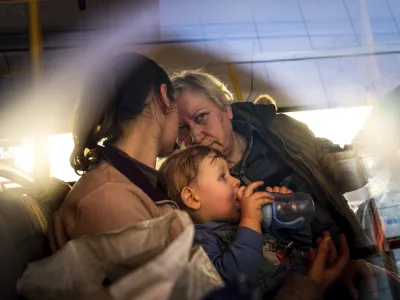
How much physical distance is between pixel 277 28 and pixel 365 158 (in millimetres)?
961

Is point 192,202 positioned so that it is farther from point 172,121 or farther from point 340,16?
point 340,16

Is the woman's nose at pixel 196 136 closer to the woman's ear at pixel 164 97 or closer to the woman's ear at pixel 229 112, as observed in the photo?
the woman's ear at pixel 229 112

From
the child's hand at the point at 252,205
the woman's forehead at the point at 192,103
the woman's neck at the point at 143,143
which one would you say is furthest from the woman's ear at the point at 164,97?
the child's hand at the point at 252,205

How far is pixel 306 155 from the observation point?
130 cm

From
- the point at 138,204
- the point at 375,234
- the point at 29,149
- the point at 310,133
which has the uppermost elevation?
the point at 29,149

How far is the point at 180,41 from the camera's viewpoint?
6.50 feet

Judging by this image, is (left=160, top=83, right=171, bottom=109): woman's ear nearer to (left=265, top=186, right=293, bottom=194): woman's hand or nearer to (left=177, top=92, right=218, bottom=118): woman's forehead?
(left=177, top=92, right=218, bottom=118): woman's forehead

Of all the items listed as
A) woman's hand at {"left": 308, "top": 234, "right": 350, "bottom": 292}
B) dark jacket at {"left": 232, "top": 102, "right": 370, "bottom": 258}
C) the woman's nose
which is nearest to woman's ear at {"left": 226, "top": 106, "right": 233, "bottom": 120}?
dark jacket at {"left": 232, "top": 102, "right": 370, "bottom": 258}

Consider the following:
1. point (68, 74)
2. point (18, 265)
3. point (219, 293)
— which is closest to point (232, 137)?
point (18, 265)

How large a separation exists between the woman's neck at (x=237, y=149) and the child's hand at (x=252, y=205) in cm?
23

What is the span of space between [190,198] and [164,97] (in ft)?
0.88

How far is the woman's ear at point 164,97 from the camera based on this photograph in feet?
3.47

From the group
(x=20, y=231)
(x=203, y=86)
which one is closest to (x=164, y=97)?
(x=203, y=86)

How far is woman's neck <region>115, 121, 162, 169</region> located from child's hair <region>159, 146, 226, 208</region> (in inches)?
2.6
